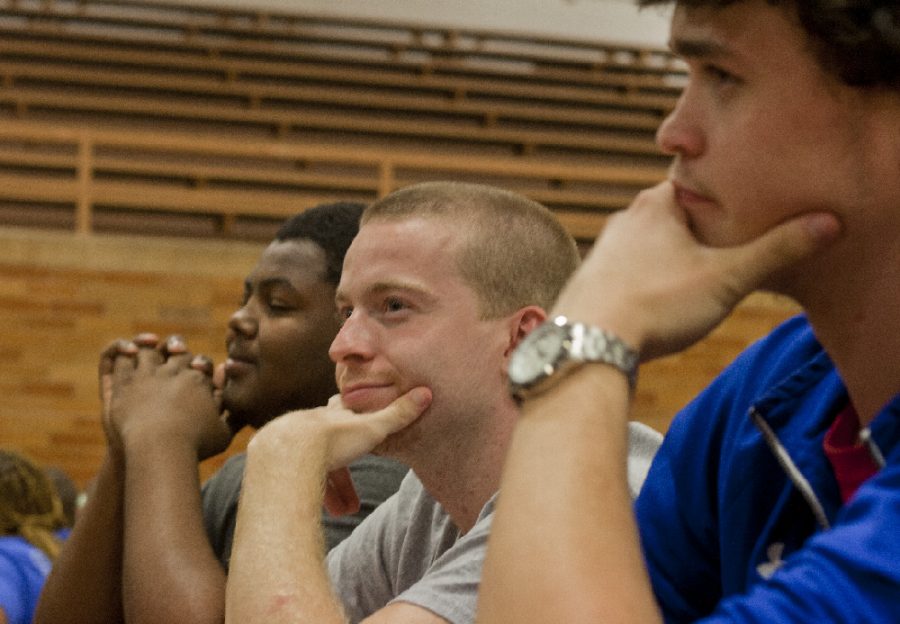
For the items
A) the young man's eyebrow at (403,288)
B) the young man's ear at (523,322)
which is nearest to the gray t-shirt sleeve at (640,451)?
Answer: the young man's ear at (523,322)

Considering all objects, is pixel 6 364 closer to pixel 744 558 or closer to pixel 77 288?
pixel 77 288

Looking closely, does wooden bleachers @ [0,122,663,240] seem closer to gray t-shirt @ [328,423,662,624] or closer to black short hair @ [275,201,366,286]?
black short hair @ [275,201,366,286]

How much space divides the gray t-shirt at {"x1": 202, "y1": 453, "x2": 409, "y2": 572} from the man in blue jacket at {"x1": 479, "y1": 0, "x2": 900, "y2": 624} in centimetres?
94

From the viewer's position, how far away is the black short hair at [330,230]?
214 cm

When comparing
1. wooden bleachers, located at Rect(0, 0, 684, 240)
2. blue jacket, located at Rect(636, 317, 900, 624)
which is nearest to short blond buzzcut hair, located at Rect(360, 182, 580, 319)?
blue jacket, located at Rect(636, 317, 900, 624)

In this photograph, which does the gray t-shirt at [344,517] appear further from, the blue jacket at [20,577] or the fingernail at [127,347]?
the blue jacket at [20,577]

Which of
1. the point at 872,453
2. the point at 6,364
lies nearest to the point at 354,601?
the point at 872,453

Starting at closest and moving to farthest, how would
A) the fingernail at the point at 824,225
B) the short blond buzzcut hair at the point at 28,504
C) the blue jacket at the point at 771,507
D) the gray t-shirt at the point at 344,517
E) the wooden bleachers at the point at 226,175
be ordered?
the blue jacket at the point at 771,507, the fingernail at the point at 824,225, the gray t-shirt at the point at 344,517, the short blond buzzcut hair at the point at 28,504, the wooden bleachers at the point at 226,175

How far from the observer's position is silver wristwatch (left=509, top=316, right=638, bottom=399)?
868 mm

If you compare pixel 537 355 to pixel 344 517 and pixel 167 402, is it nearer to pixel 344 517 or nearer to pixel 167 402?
pixel 344 517

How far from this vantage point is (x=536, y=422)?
863 mm

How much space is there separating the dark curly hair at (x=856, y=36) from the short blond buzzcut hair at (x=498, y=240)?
0.67m

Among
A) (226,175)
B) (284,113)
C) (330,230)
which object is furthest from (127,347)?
(284,113)

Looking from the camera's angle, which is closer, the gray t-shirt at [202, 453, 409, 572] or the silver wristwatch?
the silver wristwatch
